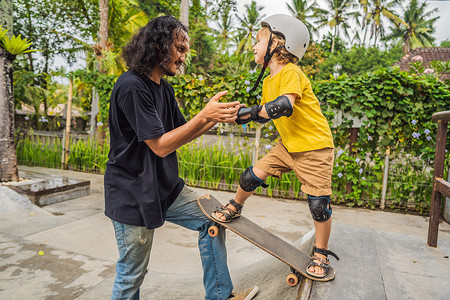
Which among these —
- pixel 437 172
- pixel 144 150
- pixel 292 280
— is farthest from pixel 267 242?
pixel 437 172

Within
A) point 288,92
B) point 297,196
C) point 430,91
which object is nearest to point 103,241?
point 288,92

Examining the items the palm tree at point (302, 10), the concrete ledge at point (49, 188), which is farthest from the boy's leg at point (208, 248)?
the palm tree at point (302, 10)

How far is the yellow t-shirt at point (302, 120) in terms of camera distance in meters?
2.03

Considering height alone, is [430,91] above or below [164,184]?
above

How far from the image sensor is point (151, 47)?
1676 mm

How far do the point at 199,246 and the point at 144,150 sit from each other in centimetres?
70

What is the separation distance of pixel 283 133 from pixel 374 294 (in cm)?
117

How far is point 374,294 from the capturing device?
1753 millimetres

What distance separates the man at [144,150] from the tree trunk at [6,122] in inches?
172

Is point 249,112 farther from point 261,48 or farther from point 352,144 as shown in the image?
point 352,144

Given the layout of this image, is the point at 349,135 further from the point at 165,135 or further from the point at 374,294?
the point at 165,135

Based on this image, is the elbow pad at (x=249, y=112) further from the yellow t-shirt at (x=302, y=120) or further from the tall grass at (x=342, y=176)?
the tall grass at (x=342, y=176)

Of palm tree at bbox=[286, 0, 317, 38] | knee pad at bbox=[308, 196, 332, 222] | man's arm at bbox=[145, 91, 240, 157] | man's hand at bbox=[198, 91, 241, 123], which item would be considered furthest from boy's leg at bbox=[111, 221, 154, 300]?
palm tree at bbox=[286, 0, 317, 38]

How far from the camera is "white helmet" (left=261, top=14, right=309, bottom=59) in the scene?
6.77 feet
